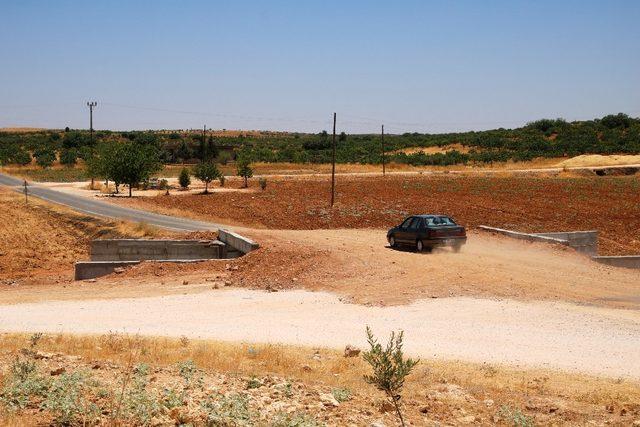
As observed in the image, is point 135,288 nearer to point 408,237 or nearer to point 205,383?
point 408,237

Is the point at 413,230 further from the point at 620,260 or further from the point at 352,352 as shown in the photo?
the point at 352,352

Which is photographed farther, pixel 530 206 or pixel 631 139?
pixel 631 139

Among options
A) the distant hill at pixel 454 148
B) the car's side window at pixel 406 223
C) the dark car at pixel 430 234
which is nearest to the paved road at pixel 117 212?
the car's side window at pixel 406 223

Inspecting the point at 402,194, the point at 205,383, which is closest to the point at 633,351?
the point at 205,383

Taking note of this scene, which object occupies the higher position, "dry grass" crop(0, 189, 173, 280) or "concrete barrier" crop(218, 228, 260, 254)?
"concrete barrier" crop(218, 228, 260, 254)

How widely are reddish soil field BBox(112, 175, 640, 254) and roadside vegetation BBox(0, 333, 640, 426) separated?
2263 centimetres

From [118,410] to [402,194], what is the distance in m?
42.0

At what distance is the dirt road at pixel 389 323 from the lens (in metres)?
14.0

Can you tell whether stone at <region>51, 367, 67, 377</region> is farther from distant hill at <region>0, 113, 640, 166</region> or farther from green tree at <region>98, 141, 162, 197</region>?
distant hill at <region>0, 113, 640, 166</region>

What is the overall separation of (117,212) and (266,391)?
110ft

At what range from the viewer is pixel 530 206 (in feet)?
141

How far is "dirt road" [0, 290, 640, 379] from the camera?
1401cm

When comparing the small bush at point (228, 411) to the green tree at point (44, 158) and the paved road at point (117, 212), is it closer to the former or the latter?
the paved road at point (117, 212)

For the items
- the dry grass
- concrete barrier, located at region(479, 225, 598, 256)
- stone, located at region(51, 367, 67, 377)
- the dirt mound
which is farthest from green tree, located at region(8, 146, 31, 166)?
stone, located at region(51, 367, 67, 377)
